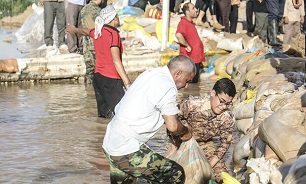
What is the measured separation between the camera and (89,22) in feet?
31.6

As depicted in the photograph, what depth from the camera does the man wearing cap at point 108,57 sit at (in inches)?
307

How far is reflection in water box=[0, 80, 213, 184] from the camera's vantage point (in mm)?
6973

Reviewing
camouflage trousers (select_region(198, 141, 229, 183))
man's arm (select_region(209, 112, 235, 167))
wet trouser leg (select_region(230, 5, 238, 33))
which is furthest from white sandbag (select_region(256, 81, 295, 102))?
wet trouser leg (select_region(230, 5, 238, 33))

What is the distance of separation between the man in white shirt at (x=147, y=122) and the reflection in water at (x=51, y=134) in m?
1.67

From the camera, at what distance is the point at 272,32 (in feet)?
46.3

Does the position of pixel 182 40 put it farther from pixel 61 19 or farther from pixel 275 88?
pixel 275 88

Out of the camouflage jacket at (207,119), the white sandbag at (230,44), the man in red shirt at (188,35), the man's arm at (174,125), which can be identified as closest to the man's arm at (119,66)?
the camouflage jacket at (207,119)

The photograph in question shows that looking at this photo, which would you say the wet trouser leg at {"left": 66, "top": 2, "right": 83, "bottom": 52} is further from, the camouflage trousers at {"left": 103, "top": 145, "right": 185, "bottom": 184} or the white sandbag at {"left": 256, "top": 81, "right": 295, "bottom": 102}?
the camouflage trousers at {"left": 103, "top": 145, "right": 185, "bottom": 184}

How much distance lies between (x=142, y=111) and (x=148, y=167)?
1.17 feet

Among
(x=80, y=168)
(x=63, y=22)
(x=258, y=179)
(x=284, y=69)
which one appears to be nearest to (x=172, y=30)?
(x=63, y=22)

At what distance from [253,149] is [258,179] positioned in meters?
1.40

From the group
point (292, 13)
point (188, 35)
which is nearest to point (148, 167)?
point (188, 35)

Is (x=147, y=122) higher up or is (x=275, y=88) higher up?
(x=147, y=122)

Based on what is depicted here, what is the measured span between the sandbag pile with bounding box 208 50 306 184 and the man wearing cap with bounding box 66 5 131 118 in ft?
4.21
